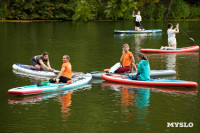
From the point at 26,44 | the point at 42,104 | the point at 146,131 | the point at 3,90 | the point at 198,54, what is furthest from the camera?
the point at 26,44

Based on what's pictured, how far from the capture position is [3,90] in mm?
16672

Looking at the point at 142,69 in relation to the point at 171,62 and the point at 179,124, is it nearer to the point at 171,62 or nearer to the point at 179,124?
the point at 179,124

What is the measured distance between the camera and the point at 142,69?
1686 cm

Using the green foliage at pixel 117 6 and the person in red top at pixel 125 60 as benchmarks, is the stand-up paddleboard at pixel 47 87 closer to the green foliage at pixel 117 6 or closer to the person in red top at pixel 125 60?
the person in red top at pixel 125 60

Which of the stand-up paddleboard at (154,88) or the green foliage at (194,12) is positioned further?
the green foliage at (194,12)

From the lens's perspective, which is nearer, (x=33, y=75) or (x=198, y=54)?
(x=33, y=75)

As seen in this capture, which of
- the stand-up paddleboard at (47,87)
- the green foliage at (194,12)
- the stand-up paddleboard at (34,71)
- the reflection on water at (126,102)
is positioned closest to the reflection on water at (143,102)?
the reflection on water at (126,102)

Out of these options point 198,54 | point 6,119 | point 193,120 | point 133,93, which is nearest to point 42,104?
point 6,119

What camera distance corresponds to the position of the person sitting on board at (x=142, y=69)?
16.7 m

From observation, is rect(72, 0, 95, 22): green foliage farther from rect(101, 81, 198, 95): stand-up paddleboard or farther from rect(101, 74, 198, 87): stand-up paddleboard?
rect(101, 74, 198, 87): stand-up paddleboard

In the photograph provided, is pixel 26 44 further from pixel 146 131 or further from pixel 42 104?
pixel 146 131

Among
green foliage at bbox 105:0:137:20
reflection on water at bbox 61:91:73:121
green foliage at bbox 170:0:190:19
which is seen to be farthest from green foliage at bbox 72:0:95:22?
green foliage at bbox 170:0:190:19

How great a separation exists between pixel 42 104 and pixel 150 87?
4364mm

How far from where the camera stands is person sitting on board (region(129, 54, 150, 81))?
54.9 ft
